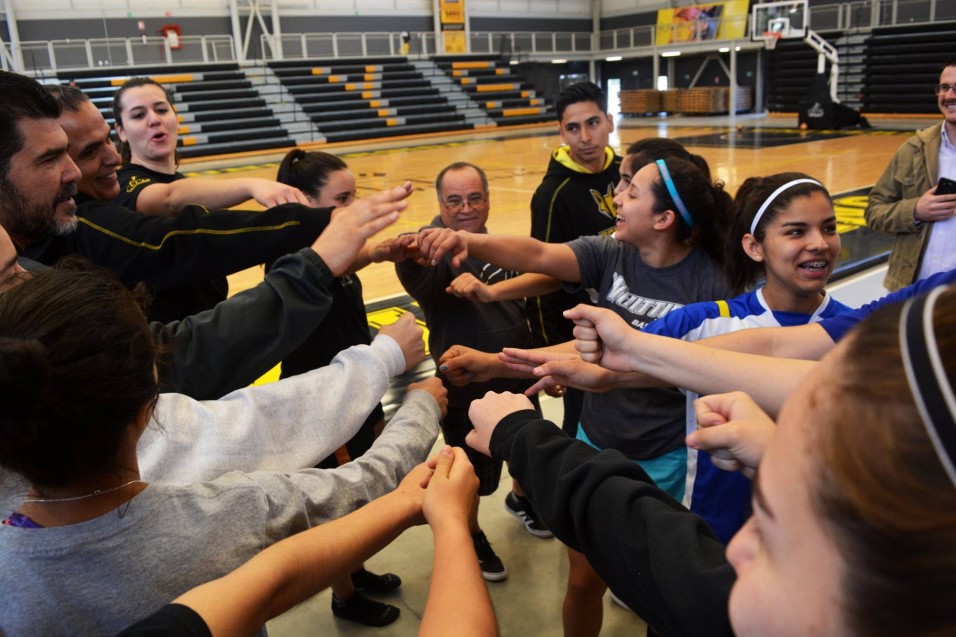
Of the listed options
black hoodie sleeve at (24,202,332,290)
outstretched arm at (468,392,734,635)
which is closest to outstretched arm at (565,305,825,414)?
outstretched arm at (468,392,734,635)

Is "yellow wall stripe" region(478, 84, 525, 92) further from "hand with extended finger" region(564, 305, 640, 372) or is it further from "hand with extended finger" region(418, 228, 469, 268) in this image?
"hand with extended finger" region(564, 305, 640, 372)

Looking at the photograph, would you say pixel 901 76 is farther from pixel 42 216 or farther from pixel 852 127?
pixel 42 216

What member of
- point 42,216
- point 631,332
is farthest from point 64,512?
point 631,332

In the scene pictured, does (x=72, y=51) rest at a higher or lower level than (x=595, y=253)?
higher

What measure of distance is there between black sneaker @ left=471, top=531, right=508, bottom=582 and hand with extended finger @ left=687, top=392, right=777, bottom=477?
1.51 meters

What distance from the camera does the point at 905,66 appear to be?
1825cm

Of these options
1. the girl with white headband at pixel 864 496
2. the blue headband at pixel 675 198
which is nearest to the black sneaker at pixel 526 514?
the blue headband at pixel 675 198

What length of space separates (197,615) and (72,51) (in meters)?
22.1

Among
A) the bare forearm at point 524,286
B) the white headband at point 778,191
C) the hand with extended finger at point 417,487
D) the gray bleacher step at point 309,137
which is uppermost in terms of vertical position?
the gray bleacher step at point 309,137

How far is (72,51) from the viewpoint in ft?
62.0

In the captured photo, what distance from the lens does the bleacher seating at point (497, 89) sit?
22.0 metres

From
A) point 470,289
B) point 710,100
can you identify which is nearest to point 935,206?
point 470,289

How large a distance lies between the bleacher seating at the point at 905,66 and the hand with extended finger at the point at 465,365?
1951 centimetres

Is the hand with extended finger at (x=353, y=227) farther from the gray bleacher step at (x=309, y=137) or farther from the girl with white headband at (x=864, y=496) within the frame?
the gray bleacher step at (x=309, y=137)
